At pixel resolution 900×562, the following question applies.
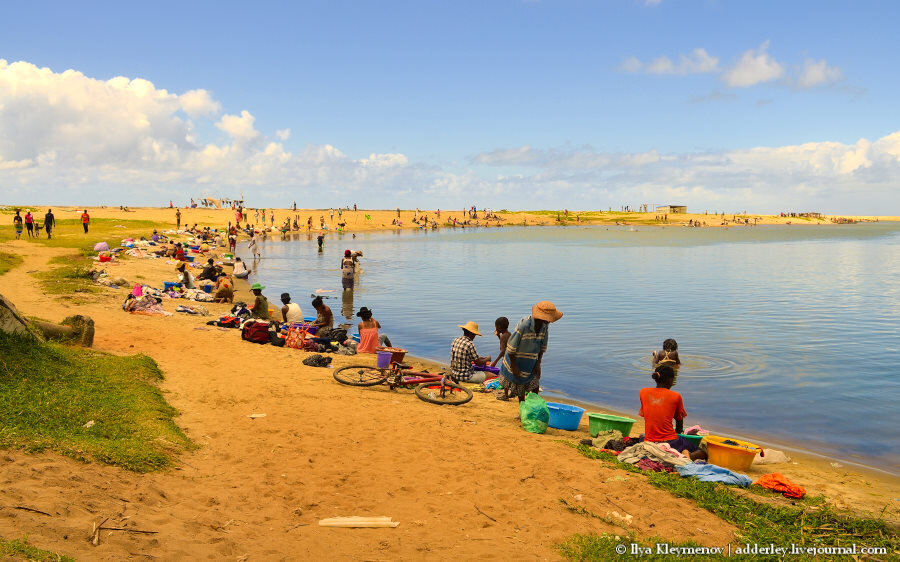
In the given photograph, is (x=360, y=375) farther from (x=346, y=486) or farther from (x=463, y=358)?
(x=346, y=486)

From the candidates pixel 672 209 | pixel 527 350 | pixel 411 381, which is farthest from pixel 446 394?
pixel 672 209

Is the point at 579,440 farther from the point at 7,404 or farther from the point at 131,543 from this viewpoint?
the point at 7,404

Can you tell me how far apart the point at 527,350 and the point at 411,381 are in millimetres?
2648

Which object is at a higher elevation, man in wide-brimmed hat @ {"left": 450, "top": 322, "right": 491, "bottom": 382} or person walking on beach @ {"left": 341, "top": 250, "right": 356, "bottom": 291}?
person walking on beach @ {"left": 341, "top": 250, "right": 356, "bottom": 291}

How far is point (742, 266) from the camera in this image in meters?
45.2

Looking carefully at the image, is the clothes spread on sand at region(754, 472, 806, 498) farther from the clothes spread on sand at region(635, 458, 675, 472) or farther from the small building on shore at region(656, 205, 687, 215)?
the small building on shore at region(656, 205, 687, 215)

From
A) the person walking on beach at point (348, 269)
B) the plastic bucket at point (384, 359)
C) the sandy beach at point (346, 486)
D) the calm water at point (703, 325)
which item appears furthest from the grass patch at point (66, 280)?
the plastic bucket at point (384, 359)

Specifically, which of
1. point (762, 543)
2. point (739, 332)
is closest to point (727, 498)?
point (762, 543)

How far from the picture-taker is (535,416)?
9.87 meters

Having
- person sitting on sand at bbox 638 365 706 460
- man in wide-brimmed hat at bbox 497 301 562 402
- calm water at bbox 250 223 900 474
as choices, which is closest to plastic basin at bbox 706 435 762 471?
person sitting on sand at bbox 638 365 706 460

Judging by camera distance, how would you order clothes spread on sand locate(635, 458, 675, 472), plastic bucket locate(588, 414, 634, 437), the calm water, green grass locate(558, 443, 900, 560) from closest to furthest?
green grass locate(558, 443, 900, 560) < clothes spread on sand locate(635, 458, 675, 472) < plastic bucket locate(588, 414, 634, 437) < the calm water

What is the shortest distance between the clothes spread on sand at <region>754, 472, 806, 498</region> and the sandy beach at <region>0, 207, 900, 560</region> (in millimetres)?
604

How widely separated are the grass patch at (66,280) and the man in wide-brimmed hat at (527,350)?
593 inches

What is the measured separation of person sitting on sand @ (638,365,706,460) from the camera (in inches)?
323
